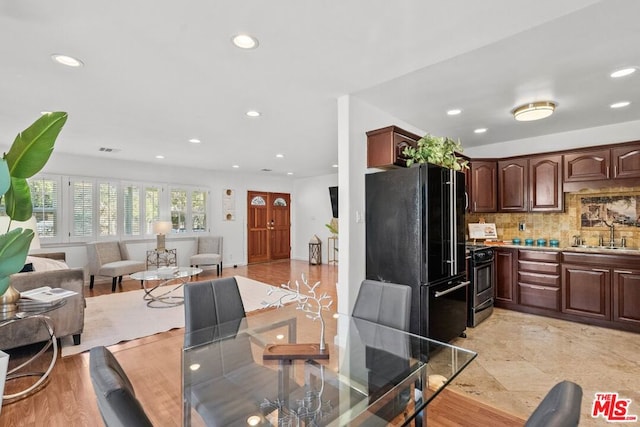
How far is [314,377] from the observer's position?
5.08 ft

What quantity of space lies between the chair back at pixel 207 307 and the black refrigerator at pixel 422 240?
1436mm

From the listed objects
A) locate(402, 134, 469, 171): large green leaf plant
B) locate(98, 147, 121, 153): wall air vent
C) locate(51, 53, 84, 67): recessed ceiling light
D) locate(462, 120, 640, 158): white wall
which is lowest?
locate(402, 134, 469, 171): large green leaf plant

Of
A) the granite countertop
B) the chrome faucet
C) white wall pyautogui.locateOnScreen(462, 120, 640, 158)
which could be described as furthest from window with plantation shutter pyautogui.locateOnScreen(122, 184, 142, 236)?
the chrome faucet

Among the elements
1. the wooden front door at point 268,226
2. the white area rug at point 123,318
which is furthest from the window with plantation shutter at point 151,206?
the wooden front door at point 268,226

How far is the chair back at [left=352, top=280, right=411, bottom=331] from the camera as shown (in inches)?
78.7

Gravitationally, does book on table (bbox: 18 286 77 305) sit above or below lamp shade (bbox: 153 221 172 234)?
below

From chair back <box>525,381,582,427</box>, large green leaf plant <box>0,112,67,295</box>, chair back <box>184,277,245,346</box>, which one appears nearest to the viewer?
chair back <box>525,381,582,427</box>

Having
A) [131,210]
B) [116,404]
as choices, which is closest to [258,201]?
[131,210]

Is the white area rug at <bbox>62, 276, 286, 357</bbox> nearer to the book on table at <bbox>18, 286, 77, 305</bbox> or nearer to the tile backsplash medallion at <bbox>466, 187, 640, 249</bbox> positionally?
the book on table at <bbox>18, 286, 77, 305</bbox>

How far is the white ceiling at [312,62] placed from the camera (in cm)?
178

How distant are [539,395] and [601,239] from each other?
2.95 m

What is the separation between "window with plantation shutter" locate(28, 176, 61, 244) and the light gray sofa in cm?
339

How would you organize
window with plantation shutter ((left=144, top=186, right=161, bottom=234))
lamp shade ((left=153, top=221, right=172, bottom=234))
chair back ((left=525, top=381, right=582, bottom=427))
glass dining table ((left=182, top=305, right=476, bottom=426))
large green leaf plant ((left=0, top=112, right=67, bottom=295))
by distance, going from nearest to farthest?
Answer: chair back ((left=525, top=381, right=582, bottom=427)) < glass dining table ((left=182, top=305, right=476, bottom=426)) < large green leaf plant ((left=0, top=112, right=67, bottom=295)) < lamp shade ((left=153, top=221, right=172, bottom=234)) < window with plantation shutter ((left=144, top=186, right=161, bottom=234))

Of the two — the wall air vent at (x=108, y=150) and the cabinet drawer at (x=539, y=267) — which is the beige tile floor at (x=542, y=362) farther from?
the wall air vent at (x=108, y=150)
